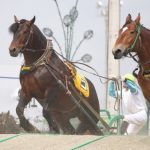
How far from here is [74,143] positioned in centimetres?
639

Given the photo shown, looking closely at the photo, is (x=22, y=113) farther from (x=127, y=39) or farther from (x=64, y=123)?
(x=127, y=39)

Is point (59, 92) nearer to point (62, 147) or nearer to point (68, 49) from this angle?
point (62, 147)

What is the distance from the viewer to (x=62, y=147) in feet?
20.2

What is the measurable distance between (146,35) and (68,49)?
7.23 metres

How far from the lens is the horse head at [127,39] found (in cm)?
656

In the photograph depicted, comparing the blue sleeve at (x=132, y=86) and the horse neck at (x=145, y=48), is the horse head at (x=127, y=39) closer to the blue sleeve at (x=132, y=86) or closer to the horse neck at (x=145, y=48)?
the horse neck at (x=145, y=48)

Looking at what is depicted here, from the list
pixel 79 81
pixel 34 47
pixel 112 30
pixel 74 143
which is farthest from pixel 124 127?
pixel 112 30

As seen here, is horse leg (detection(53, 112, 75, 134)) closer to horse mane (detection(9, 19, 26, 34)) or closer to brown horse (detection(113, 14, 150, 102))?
horse mane (detection(9, 19, 26, 34))

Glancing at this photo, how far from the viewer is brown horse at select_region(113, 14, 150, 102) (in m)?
6.61

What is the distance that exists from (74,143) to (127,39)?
130cm


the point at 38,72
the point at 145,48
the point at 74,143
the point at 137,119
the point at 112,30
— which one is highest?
the point at 112,30

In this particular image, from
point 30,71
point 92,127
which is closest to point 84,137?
point 30,71

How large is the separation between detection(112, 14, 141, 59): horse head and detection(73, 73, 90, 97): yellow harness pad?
202 cm

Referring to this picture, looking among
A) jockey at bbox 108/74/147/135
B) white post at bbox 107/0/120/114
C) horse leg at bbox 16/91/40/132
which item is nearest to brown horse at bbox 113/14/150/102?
horse leg at bbox 16/91/40/132
